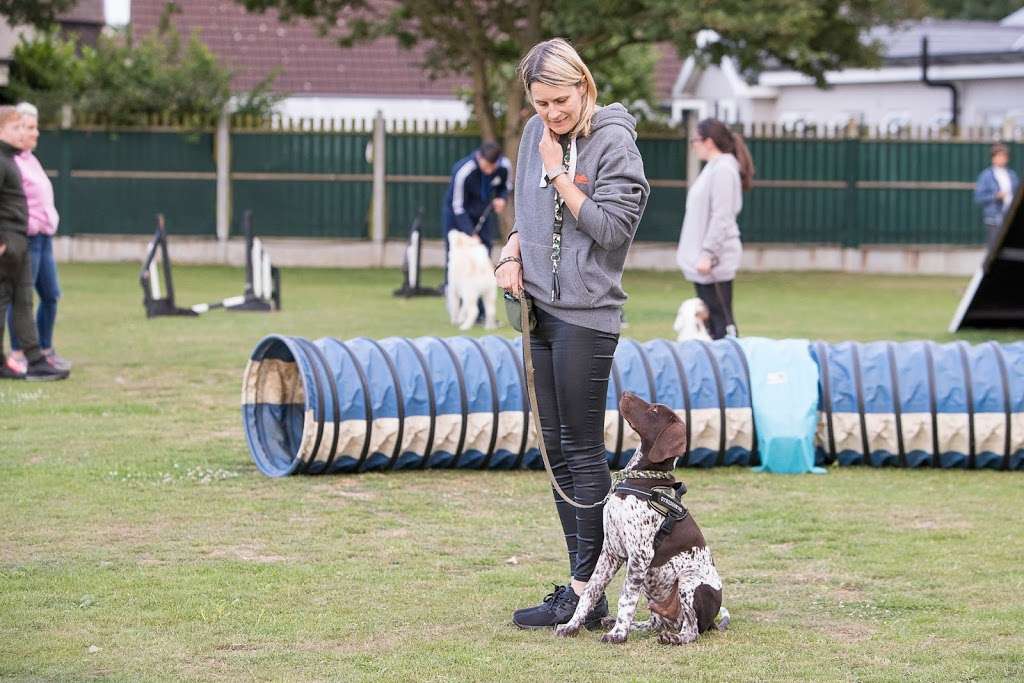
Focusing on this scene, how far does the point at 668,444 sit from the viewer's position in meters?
5.27

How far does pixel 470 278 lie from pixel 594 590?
1038 cm

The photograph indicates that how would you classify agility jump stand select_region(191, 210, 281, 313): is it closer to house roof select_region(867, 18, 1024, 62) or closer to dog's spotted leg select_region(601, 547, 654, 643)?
dog's spotted leg select_region(601, 547, 654, 643)

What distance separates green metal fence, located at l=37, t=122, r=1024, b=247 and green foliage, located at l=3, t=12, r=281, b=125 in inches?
17.9

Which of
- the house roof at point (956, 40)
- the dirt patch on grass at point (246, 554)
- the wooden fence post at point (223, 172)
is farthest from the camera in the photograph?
the house roof at point (956, 40)

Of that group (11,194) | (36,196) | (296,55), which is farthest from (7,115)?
(296,55)

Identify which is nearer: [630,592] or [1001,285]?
[630,592]

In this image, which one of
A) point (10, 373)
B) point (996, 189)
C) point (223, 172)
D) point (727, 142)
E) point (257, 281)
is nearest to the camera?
point (727, 142)

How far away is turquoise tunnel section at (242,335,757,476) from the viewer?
830 centimetres

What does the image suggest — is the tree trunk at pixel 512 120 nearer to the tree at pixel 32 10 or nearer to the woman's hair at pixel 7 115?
the tree at pixel 32 10

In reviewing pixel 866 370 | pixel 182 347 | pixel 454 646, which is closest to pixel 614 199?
pixel 454 646

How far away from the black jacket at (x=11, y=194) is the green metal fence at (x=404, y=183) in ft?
48.0

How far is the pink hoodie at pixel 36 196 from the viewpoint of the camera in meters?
11.5

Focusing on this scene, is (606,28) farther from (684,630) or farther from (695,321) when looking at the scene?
(684,630)

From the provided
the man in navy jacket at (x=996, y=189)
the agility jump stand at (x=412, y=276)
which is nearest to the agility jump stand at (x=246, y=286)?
the agility jump stand at (x=412, y=276)
